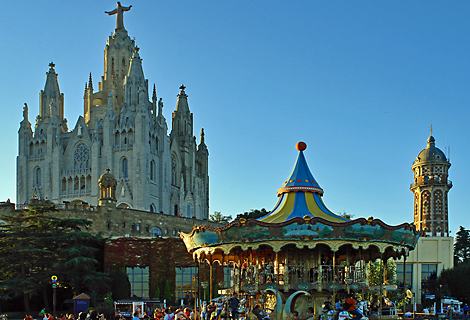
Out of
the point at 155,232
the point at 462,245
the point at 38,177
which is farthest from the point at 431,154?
the point at 38,177

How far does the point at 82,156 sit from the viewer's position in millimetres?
86188

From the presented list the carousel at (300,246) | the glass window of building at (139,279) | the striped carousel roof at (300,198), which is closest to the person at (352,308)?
the carousel at (300,246)

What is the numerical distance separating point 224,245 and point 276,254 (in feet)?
6.35

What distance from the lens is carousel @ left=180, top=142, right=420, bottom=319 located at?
78.2 ft

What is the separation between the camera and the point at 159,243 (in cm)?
4988

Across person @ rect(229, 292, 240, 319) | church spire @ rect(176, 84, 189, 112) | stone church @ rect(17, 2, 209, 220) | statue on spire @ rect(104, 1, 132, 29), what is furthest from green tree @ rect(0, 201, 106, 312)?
statue on spire @ rect(104, 1, 132, 29)

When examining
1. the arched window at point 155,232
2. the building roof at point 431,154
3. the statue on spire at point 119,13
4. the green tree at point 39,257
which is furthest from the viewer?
the statue on spire at point 119,13

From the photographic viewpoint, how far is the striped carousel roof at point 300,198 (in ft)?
84.5

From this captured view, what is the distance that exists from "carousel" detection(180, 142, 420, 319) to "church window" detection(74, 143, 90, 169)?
60.4 metres

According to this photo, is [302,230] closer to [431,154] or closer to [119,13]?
[431,154]

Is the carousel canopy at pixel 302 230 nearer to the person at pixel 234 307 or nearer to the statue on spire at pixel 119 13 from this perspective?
the person at pixel 234 307

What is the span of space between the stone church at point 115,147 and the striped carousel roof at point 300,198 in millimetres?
55216

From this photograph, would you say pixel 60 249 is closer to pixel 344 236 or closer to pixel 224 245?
pixel 224 245

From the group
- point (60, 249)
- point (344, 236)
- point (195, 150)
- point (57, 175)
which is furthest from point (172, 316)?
point (195, 150)
